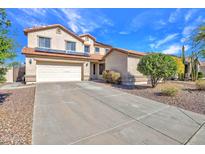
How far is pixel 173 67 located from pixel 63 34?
13.1 metres

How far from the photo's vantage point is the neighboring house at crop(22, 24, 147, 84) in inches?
A: 488

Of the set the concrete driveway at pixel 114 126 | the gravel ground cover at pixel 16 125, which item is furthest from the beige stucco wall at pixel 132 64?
the gravel ground cover at pixel 16 125

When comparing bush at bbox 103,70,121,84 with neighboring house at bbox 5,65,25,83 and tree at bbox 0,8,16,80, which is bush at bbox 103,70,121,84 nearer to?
tree at bbox 0,8,16,80

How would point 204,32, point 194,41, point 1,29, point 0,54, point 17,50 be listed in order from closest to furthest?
point 0,54 < point 1,29 < point 17,50 < point 204,32 < point 194,41

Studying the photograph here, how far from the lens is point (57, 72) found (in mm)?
13828

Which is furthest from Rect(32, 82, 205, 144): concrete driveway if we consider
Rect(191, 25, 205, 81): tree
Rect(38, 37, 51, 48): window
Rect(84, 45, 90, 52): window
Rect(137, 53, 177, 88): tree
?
Rect(84, 45, 90, 52): window

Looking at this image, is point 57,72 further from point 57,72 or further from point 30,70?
point 30,70

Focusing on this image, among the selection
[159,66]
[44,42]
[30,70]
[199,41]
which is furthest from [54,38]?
[199,41]

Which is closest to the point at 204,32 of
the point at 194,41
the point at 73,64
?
the point at 194,41

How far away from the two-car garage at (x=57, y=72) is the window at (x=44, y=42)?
7.76 feet

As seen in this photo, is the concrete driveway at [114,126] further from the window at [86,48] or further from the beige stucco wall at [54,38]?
the window at [86,48]

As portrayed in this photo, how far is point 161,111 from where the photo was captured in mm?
5188

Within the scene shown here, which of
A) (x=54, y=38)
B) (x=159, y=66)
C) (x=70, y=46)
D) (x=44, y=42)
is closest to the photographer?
(x=159, y=66)
